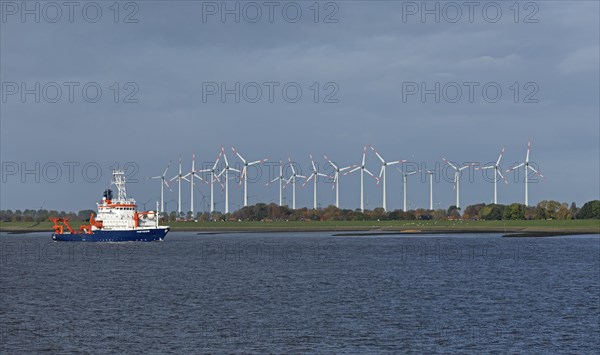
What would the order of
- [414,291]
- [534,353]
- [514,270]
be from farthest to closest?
[514,270] < [414,291] < [534,353]

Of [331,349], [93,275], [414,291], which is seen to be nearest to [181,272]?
[93,275]

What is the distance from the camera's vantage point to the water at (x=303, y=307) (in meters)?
51.7

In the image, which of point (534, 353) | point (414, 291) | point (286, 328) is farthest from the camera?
point (414, 291)

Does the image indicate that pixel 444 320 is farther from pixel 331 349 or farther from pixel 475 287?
pixel 475 287

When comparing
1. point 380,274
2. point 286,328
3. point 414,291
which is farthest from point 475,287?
point 286,328

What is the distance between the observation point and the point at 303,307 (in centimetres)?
6944

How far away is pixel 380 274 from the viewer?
104 metres

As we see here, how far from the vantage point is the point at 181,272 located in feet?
356

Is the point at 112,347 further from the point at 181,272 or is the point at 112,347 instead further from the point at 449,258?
the point at 449,258

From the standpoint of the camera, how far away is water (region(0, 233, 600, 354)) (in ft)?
169

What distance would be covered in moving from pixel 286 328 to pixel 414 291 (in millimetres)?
27747

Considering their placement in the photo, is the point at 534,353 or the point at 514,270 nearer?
the point at 534,353

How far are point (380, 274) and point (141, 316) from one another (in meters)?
45.9

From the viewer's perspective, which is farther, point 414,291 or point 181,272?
point 181,272
